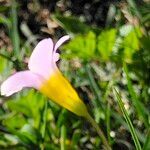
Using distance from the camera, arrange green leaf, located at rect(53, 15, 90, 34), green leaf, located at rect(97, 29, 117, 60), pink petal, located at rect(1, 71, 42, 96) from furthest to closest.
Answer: green leaf, located at rect(53, 15, 90, 34) < green leaf, located at rect(97, 29, 117, 60) < pink petal, located at rect(1, 71, 42, 96)

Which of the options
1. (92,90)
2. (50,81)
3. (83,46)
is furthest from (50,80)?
(92,90)

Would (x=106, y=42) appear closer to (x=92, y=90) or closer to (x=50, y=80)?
(x=92, y=90)

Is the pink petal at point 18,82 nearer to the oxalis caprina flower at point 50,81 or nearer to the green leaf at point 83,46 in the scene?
the oxalis caprina flower at point 50,81

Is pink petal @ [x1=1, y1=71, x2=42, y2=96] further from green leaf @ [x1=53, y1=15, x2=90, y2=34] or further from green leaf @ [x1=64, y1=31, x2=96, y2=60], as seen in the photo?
green leaf @ [x1=53, y1=15, x2=90, y2=34]

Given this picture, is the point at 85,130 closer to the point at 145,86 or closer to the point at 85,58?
the point at 145,86

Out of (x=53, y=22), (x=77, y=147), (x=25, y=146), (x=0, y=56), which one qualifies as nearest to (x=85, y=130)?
(x=77, y=147)

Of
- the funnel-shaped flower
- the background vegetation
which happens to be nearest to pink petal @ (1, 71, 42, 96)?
the funnel-shaped flower
